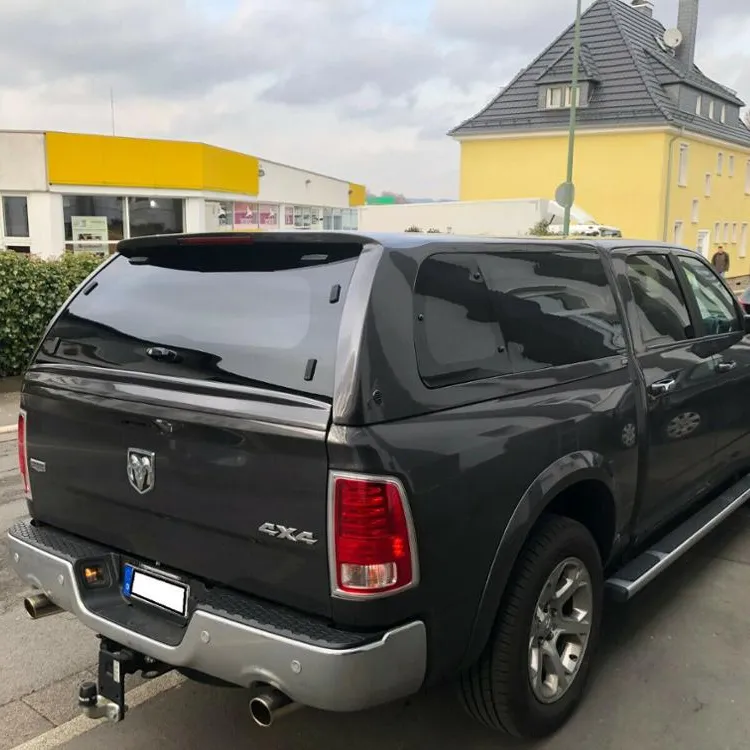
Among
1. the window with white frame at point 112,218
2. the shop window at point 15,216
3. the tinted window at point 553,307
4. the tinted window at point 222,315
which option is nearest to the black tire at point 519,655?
the tinted window at point 553,307

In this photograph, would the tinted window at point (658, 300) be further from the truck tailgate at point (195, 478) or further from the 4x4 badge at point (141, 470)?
the 4x4 badge at point (141, 470)

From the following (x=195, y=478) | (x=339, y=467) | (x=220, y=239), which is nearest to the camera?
(x=339, y=467)

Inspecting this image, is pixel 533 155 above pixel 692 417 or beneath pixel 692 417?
above

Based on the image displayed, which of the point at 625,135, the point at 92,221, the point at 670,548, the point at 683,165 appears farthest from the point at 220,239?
the point at 683,165

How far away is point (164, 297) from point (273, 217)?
85.6 feet

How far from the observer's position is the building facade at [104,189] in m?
20.1

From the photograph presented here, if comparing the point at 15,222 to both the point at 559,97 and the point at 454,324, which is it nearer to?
the point at 454,324

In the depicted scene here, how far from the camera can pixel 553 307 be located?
3.10 m

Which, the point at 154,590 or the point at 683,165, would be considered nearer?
the point at 154,590

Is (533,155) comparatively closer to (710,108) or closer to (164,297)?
(710,108)

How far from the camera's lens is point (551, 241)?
3.32 metres

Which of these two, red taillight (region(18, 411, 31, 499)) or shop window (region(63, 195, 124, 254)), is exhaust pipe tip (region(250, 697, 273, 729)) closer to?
red taillight (region(18, 411, 31, 499))

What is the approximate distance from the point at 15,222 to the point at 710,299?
65.0ft

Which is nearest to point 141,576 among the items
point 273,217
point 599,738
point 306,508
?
point 306,508
